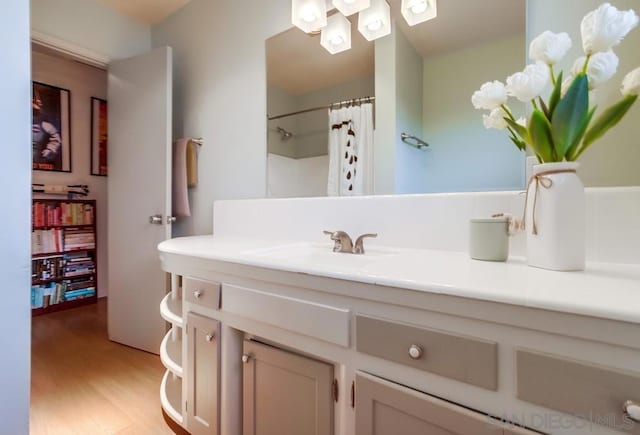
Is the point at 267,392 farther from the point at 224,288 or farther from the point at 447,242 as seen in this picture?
the point at 447,242

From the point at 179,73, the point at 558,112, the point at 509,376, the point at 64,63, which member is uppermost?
the point at 64,63

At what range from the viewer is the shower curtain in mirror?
4.51 ft

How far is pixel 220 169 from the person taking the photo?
1.98 meters

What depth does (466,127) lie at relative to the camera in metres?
1.17

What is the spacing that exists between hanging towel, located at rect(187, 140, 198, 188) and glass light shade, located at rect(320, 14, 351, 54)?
3.84ft

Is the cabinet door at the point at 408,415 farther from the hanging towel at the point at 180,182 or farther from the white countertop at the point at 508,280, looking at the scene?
the hanging towel at the point at 180,182

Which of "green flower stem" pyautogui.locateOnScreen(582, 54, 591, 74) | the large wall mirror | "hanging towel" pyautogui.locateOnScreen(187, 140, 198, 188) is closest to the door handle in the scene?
"hanging towel" pyautogui.locateOnScreen(187, 140, 198, 188)

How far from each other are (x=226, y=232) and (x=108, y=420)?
3.49 ft

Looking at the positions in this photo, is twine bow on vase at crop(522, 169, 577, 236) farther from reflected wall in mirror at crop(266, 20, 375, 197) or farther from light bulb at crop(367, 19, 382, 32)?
light bulb at crop(367, 19, 382, 32)

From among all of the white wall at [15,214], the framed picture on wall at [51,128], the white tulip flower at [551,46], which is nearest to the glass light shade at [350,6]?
the white tulip flower at [551,46]

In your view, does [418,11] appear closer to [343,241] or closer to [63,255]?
[343,241]

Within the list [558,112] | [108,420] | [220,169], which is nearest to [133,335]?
→ [108,420]

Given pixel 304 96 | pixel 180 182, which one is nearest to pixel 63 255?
pixel 180 182

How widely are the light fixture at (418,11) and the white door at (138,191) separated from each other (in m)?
1.61
